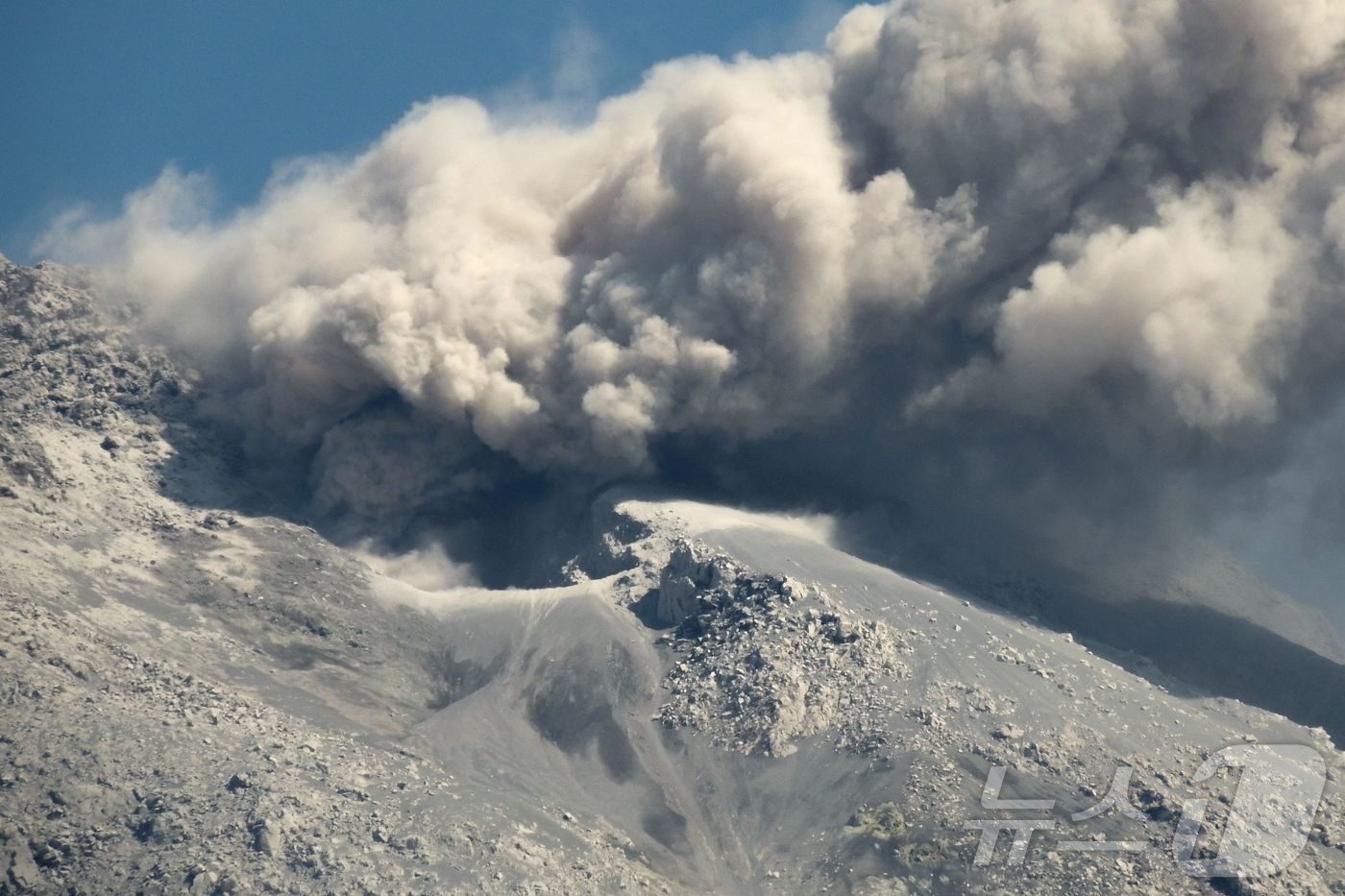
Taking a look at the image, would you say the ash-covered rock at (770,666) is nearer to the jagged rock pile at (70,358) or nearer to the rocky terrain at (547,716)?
the rocky terrain at (547,716)

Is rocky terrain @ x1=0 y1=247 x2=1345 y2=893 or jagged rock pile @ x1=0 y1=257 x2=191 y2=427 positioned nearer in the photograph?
rocky terrain @ x1=0 y1=247 x2=1345 y2=893

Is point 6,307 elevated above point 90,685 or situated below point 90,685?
above

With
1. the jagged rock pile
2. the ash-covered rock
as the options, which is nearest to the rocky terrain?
the ash-covered rock

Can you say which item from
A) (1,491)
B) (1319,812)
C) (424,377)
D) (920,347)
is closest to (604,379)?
(424,377)

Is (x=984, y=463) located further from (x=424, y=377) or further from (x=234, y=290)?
(x=234, y=290)

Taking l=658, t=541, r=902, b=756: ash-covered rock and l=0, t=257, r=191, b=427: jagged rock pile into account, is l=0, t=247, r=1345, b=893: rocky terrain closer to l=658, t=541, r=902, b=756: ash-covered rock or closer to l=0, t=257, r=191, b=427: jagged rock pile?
l=658, t=541, r=902, b=756: ash-covered rock

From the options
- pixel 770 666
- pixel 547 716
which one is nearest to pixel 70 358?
pixel 547 716
